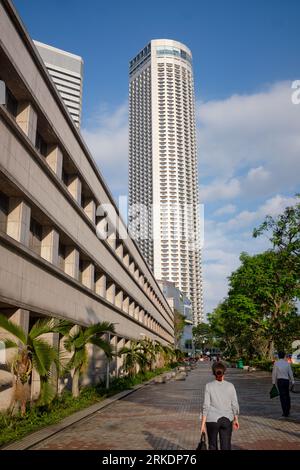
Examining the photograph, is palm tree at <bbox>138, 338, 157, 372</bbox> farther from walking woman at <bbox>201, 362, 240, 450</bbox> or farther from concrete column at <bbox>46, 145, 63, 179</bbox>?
walking woman at <bbox>201, 362, 240, 450</bbox>

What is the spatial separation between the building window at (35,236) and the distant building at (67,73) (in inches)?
5042

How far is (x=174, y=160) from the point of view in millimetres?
195125

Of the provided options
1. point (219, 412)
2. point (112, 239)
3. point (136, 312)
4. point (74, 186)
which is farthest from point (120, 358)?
point (219, 412)

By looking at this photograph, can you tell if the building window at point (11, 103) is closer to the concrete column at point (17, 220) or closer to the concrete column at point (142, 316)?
the concrete column at point (17, 220)

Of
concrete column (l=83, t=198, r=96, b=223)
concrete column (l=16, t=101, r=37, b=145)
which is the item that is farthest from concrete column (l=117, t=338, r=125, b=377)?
concrete column (l=16, t=101, r=37, b=145)

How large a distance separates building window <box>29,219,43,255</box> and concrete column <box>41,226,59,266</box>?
0.51 feet

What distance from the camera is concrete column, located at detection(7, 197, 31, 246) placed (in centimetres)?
1473

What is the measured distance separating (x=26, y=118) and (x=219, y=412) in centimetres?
1273

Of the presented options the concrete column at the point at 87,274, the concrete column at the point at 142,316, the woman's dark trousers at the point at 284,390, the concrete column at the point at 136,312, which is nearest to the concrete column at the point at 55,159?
the concrete column at the point at 87,274

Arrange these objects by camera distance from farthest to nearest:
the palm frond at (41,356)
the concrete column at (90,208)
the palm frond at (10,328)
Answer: the concrete column at (90,208) < the palm frond at (41,356) < the palm frond at (10,328)

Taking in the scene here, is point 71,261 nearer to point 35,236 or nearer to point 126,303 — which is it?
point 35,236

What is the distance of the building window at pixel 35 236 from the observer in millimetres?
17344

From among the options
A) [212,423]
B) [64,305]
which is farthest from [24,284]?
[212,423]

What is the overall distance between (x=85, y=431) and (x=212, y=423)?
5.92 meters
